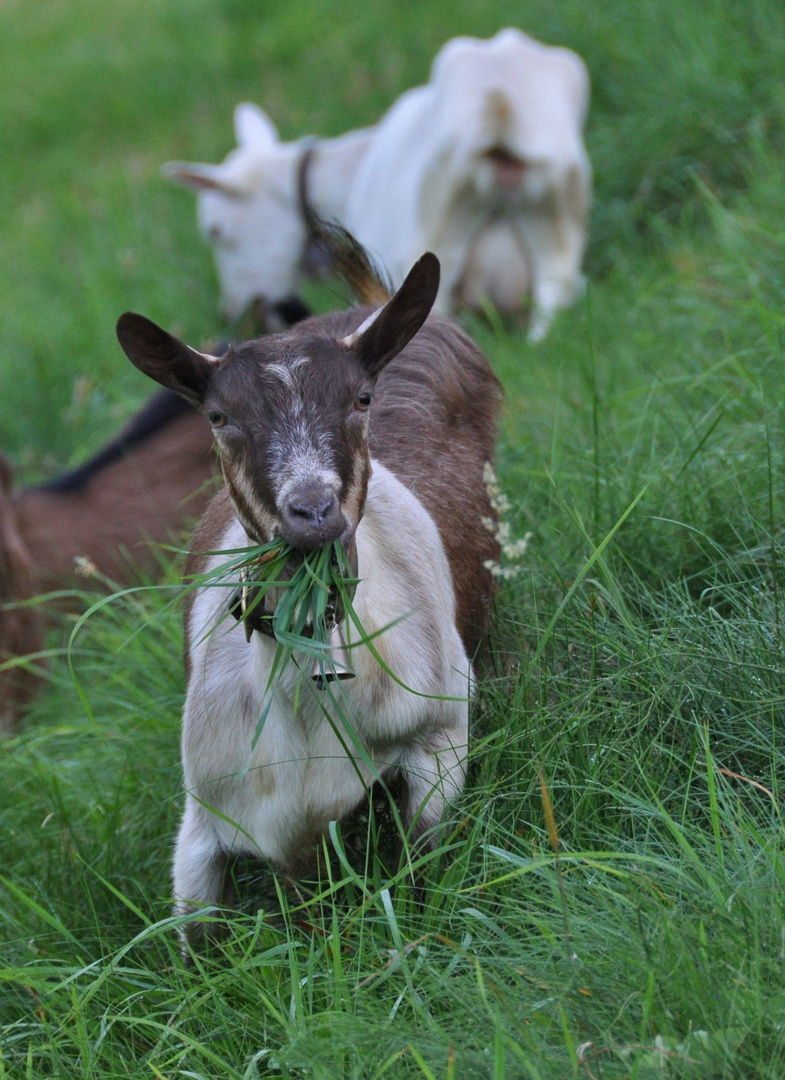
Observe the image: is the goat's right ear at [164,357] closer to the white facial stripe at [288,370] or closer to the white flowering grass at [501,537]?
the white facial stripe at [288,370]

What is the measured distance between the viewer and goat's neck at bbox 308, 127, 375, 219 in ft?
25.7

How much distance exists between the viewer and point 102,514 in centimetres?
558

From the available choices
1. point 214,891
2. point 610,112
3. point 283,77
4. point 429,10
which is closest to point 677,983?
point 214,891

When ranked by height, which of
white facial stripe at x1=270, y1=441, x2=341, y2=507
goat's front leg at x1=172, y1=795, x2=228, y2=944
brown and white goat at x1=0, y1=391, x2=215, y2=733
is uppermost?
white facial stripe at x1=270, y1=441, x2=341, y2=507

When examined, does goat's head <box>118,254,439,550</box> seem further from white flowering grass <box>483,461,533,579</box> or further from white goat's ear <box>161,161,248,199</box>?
white goat's ear <box>161,161,248,199</box>

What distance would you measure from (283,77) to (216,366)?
9023 mm

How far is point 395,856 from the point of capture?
2.77 meters

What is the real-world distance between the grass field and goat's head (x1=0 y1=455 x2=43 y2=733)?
0.45 feet

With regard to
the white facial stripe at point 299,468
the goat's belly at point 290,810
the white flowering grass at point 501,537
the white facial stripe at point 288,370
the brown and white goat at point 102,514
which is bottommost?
the brown and white goat at point 102,514

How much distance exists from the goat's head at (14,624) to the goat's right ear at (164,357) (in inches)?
95.4

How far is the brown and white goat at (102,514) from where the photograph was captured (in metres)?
4.88

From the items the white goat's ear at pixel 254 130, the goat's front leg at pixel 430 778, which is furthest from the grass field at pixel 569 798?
the white goat's ear at pixel 254 130

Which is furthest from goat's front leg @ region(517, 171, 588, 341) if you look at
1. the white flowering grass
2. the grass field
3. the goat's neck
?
the white flowering grass

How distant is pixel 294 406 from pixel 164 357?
0.98ft
